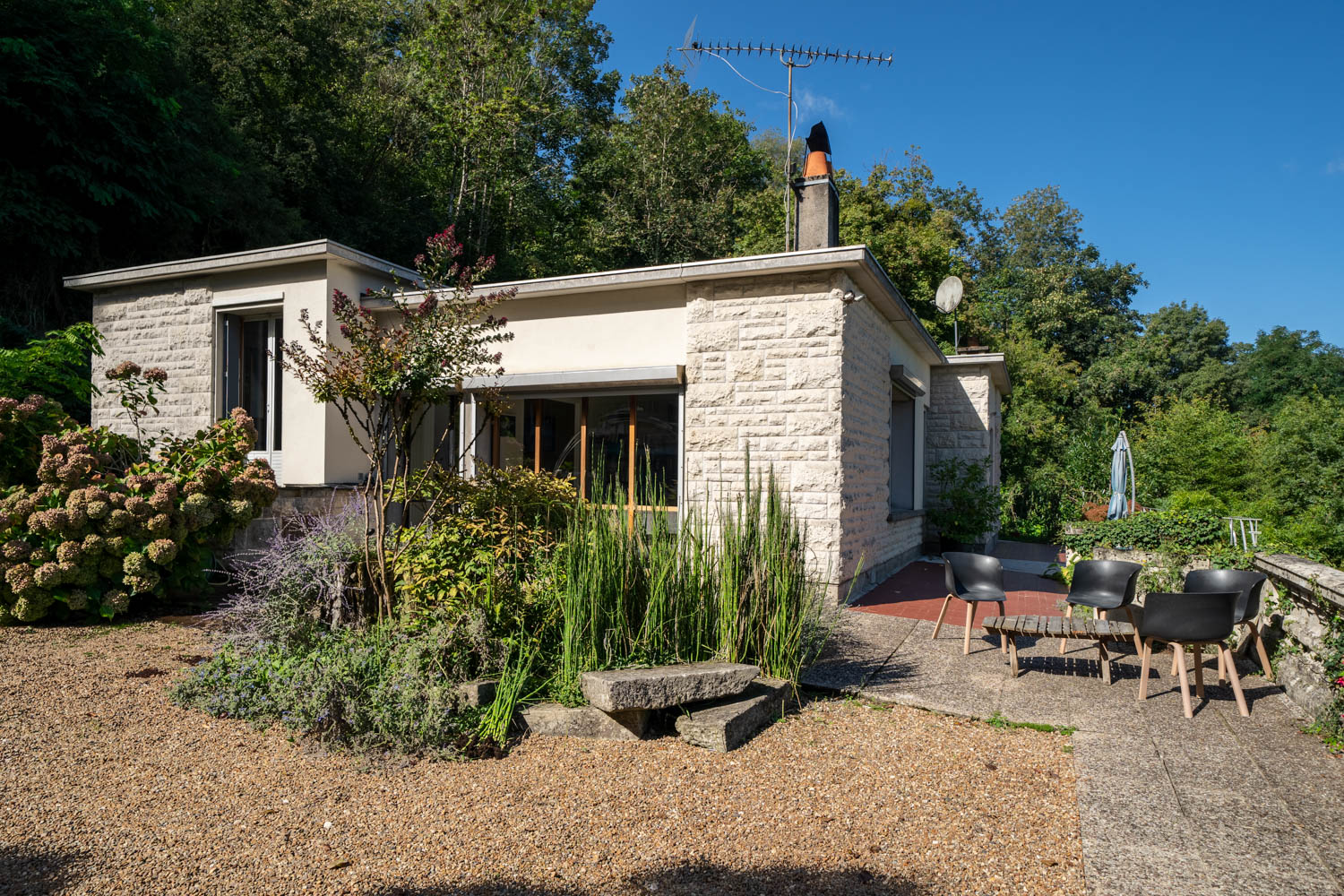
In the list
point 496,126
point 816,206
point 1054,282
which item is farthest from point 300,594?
point 1054,282

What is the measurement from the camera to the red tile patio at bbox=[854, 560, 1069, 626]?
267 inches

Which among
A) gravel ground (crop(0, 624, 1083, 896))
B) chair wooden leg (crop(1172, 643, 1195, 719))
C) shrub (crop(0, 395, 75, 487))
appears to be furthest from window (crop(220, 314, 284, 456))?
chair wooden leg (crop(1172, 643, 1195, 719))

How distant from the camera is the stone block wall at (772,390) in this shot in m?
6.64

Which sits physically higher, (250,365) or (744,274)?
(744,274)

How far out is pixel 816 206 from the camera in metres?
8.20

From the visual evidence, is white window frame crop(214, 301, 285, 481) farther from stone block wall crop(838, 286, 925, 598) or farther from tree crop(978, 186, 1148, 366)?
tree crop(978, 186, 1148, 366)

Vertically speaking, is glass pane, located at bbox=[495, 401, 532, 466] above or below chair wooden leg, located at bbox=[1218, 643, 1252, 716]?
above

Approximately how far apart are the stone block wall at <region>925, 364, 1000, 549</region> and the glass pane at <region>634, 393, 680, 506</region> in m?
5.73

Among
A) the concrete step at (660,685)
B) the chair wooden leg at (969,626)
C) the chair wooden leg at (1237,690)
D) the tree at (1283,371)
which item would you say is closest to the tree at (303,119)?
the concrete step at (660,685)

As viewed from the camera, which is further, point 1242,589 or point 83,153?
point 83,153

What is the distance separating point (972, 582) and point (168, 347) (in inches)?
360

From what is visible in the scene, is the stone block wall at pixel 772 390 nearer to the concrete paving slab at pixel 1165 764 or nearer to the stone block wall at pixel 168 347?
the concrete paving slab at pixel 1165 764

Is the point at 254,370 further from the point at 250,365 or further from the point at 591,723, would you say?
the point at 591,723

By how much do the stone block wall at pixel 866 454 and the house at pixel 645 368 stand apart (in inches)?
1.6
